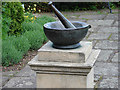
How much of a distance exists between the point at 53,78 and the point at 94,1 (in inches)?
255

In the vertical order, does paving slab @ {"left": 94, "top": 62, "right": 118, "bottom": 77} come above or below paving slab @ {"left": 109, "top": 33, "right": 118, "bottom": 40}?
below

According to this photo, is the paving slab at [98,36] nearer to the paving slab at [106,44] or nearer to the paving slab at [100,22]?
the paving slab at [106,44]

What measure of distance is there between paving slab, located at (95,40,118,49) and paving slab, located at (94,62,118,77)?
91 cm

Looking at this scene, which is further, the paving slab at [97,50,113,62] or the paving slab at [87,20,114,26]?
the paving slab at [87,20,114,26]

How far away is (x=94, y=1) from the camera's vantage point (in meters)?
9.32

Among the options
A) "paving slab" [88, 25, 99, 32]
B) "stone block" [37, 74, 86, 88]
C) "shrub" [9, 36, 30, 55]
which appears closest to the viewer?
"stone block" [37, 74, 86, 88]

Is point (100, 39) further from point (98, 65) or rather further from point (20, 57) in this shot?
point (20, 57)

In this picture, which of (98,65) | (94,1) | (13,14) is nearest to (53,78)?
(98,65)

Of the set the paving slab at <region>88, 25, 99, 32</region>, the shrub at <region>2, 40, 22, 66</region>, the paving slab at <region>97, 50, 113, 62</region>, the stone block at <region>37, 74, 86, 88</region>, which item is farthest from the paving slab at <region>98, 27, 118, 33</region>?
the stone block at <region>37, 74, 86, 88</region>

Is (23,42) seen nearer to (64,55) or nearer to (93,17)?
(64,55)

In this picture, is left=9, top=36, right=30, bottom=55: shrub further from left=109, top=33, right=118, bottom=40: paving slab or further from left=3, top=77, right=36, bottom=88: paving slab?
left=109, top=33, right=118, bottom=40: paving slab

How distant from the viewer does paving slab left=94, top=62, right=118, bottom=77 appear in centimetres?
465

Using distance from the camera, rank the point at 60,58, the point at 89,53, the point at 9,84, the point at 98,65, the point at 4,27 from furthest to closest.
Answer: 1. the point at 4,27
2. the point at 98,65
3. the point at 9,84
4. the point at 89,53
5. the point at 60,58

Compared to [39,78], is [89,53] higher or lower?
higher
